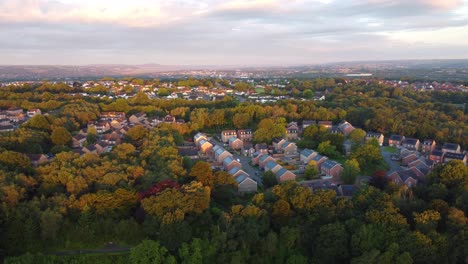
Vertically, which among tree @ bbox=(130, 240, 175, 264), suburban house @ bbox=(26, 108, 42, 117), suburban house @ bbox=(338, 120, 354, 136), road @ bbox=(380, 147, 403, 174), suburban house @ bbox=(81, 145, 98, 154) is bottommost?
road @ bbox=(380, 147, 403, 174)

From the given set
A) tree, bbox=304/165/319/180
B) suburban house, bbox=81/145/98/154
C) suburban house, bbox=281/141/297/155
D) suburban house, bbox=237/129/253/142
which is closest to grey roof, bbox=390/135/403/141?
suburban house, bbox=281/141/297/155

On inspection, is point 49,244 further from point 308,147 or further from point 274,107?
point 274,107

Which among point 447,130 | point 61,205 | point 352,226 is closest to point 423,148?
point 447,130

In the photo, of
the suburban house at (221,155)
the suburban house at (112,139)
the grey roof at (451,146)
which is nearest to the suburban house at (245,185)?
the suburban house at (221,155)

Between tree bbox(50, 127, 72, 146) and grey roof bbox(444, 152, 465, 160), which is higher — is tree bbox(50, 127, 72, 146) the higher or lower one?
the higher one

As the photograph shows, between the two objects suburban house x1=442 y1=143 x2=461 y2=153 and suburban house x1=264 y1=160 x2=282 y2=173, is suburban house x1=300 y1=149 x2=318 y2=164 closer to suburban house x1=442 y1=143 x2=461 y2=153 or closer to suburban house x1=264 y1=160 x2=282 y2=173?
suburban house x1=264 y1=160 x2=282 y2=173

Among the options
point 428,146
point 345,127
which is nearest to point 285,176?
point 428,146

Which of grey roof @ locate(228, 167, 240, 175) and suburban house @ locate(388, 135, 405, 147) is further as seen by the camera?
suburban house @ locate(388, 135, 405, 147)
